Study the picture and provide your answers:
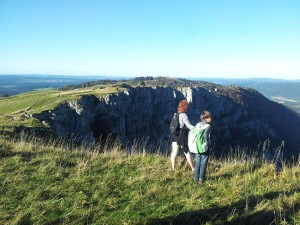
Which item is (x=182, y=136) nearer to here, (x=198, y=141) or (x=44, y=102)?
(x=198, y=141)

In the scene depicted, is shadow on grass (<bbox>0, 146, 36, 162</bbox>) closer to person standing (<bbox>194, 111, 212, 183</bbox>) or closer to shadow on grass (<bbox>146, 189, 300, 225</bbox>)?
person standing (<bbox>194, 111, 212, 183</bbox>)

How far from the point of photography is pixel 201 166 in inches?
384

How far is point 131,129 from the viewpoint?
489 feet

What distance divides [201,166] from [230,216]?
8.69ft

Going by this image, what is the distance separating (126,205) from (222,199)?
99.5 inches

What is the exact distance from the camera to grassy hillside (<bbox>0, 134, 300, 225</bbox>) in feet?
23.2

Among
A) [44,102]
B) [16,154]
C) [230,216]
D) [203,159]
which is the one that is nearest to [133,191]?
[203,159]

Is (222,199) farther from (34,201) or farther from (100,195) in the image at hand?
(34,201)

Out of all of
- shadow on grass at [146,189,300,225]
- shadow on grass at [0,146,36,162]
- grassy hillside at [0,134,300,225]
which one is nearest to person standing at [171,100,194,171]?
grassy hillside at [0,134,300,225]

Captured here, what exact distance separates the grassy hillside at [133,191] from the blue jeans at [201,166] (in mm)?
258

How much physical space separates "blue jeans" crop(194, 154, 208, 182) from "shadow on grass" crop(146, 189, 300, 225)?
1899mm

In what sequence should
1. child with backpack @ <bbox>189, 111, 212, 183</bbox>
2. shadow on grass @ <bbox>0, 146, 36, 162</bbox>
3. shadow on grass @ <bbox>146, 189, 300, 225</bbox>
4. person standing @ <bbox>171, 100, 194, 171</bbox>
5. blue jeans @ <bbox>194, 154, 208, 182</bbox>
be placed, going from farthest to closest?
person standing @ <bbox>171, 100, 194, 171</bbox> → shadow on grass @ <bbox>0, 146, 36, 162</bbox> → child with backpack @ <bbox>189, 111, 212, 183</bbox> → blue jeans @ <bbox>194, 154, 208, 182</bbox> → shadow on grass @ <bbox>146, 189, 300, 225</bbox>

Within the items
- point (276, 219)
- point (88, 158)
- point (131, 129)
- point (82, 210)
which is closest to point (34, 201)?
point (82, 210)

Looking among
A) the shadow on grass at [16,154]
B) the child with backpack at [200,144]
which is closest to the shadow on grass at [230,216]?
the child with backpack at [200,144]
